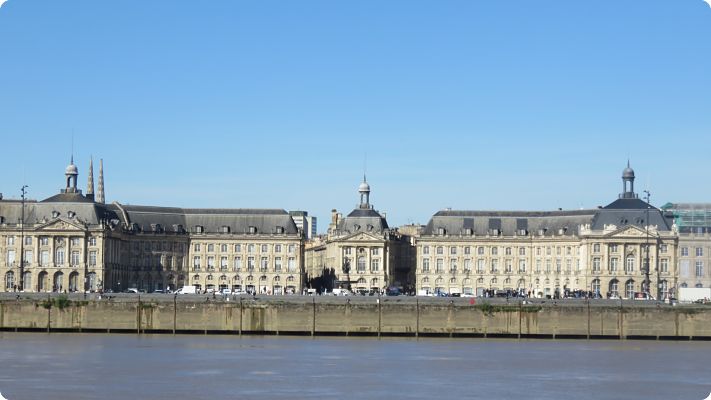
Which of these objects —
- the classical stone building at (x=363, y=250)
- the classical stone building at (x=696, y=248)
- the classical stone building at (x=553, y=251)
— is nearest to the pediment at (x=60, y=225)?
the classical stone building at (x=363, y=250)

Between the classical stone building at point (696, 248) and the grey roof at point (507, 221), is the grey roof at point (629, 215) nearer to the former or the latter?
the grey roof at point (507, 221)

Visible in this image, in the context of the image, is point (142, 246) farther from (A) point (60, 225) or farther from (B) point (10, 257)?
(B) point (10, 257)

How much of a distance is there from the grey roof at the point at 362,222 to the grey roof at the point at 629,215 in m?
22.4

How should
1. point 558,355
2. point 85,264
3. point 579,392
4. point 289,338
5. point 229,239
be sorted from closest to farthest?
1. point 579,392
2. point 558,355
3. point 289,338
4. point 85,264
5. point 229,239

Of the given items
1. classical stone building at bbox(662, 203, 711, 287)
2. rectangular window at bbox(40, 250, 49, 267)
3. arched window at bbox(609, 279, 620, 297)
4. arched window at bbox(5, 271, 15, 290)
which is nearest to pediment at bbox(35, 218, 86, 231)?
rectangular window at bbox(40, 250, 49, 267)

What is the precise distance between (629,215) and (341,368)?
96158 mm

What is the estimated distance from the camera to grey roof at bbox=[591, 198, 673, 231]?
164663 millimetres

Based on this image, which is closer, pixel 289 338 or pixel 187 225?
pixel 289 338

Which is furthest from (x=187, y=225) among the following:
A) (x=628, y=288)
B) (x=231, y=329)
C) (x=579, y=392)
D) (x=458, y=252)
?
(x=579, y=392)

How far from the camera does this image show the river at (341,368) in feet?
211

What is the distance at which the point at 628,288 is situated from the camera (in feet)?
543

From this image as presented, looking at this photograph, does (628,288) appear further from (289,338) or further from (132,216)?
(289,338)

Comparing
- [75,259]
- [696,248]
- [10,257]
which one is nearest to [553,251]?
[696,248]

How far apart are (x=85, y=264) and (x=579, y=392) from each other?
101m
